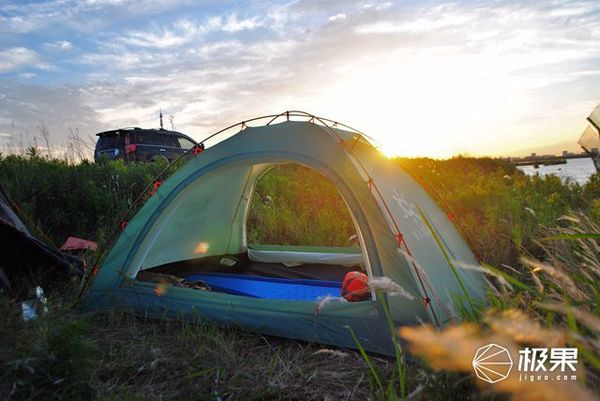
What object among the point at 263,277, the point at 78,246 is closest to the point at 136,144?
the point at 78,246

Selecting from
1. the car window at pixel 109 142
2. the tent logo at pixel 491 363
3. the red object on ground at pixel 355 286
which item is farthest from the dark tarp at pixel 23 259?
the car window at pixel 109 142

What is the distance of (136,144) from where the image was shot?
Result: 11.4 m

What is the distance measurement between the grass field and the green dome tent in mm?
166

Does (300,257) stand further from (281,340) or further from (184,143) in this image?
(184,143)

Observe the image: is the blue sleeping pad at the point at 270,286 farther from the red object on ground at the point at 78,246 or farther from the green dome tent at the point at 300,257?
the red object on ground at the point at 78,246

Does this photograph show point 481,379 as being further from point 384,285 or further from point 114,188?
point 114,188

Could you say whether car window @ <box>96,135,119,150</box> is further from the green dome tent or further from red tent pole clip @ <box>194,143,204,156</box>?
red tent pole clip @ <box>194,143,204,156</box>

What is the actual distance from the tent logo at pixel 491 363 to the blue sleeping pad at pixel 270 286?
2166 mm

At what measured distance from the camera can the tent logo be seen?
1.47 m

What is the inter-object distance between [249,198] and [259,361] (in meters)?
2.57

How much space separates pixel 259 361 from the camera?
2.73 m

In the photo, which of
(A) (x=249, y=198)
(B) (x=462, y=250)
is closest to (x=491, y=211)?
(B) (x=462, y=250)

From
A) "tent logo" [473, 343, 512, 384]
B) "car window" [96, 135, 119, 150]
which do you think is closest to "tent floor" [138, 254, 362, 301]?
"tent logo" [473, 343, 512, 384]

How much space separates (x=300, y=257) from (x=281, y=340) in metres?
1.78
